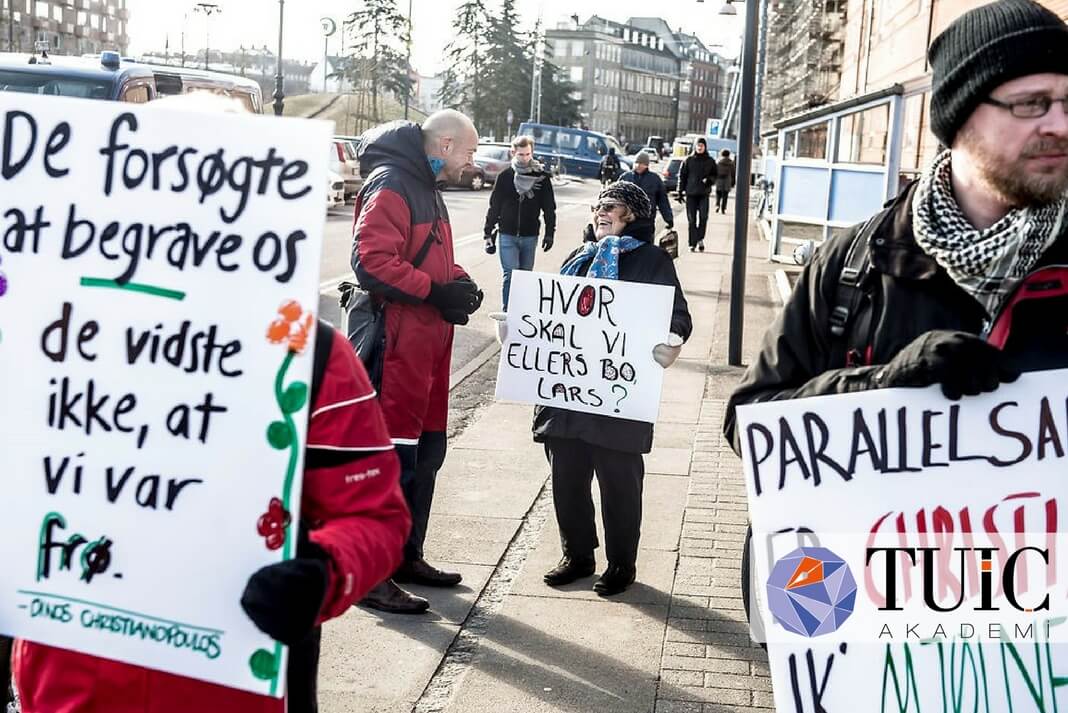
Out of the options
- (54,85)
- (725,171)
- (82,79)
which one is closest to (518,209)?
(82,79)

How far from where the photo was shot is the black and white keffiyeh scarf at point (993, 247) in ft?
7.46

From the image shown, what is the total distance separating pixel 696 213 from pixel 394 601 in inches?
684

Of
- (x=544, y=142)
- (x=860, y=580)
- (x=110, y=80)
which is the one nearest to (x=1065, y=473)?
(x=860, y=580)

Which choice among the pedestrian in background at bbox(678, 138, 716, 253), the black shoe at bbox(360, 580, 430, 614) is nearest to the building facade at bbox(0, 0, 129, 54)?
the pedestrian in background at bbox(678, 138, 716, 253)

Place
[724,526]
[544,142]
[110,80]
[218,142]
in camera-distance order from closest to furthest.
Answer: [218,142] < [724,526] < [110,80] < [544,142]

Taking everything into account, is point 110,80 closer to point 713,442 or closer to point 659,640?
point 713,442

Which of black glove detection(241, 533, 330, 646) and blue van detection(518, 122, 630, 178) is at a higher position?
blue van detection(518, 122, 630, 178)

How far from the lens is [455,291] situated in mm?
5164

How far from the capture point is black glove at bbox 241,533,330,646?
1873mm

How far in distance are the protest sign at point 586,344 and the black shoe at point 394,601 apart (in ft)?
3.11

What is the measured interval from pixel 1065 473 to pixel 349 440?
1173 millimetres

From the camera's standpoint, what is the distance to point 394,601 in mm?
5090

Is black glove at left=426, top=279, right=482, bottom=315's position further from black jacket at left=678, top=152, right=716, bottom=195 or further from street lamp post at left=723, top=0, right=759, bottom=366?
black jacket at left=678, top=152, right=716, bottom=195

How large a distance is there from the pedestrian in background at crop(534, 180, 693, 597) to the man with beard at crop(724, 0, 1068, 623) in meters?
2.91
